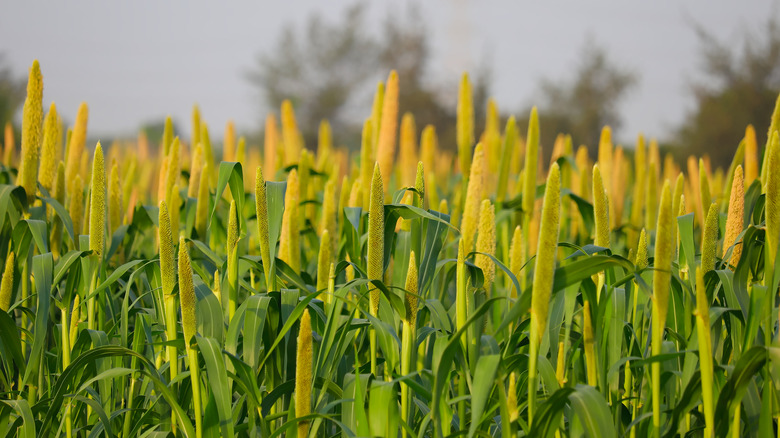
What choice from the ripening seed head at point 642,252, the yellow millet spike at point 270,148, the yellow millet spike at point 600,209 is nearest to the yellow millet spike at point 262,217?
the yellow millet spike at point 600,209

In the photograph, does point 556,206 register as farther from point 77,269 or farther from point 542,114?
point 542,114

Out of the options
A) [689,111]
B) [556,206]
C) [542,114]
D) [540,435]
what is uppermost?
[542,114]

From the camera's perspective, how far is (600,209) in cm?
168

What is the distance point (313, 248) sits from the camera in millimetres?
2980

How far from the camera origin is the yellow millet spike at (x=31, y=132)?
242 cm

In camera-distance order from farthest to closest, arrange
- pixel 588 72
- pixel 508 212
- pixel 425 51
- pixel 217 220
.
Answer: pixel 425 51, pixel 588 72, pixel 508 212, pixel 217 220

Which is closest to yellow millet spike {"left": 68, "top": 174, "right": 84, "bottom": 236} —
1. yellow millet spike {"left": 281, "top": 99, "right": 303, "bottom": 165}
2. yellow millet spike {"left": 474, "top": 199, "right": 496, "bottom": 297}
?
yellow millet spike {"left": 281, "top": 99, "right": 303, "bottom": 165}

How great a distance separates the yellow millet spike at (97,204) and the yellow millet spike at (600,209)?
1.40m

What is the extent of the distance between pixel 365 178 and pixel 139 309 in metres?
1.21

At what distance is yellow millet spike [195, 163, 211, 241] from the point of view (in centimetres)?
267

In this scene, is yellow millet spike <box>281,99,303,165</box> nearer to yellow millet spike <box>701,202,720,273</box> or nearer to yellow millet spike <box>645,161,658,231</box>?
yellow millet spike <box>645,161,658,231</box>

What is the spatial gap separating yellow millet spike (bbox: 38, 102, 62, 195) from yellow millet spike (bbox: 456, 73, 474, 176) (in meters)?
1.83

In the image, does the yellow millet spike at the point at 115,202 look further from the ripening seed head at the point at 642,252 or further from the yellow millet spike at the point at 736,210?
the yellow millet spike at the point at 736,210

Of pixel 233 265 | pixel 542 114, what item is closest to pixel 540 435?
pixel 233 265
